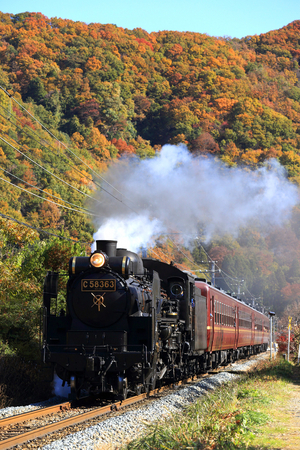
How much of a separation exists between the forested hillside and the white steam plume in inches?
270

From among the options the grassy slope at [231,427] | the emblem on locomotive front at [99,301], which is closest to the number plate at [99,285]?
the emblem on locomotive front at [99,301]

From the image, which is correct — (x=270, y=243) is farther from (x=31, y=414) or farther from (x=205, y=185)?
(x=31, y=414)

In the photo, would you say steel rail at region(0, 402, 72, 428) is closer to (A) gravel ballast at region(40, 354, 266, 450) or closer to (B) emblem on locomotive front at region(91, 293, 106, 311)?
(A) gravel ballast at region(40, 354, 266, 450)

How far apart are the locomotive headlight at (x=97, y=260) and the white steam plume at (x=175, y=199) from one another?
11.3m

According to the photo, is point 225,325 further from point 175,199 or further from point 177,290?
point 175,199

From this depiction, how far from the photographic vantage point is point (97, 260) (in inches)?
456

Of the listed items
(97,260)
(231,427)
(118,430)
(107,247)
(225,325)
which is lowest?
(118,430)

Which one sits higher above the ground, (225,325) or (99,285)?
(99,285)

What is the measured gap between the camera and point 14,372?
15.2 metres

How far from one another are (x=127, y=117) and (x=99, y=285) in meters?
76.7

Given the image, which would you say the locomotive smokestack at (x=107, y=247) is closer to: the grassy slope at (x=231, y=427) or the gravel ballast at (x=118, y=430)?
the gravel ballast at (x=118, y=430)

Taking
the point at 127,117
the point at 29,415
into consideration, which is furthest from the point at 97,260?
the point at 127,117

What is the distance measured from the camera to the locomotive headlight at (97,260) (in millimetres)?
Result: 11539

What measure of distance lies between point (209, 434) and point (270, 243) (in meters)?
69.4
